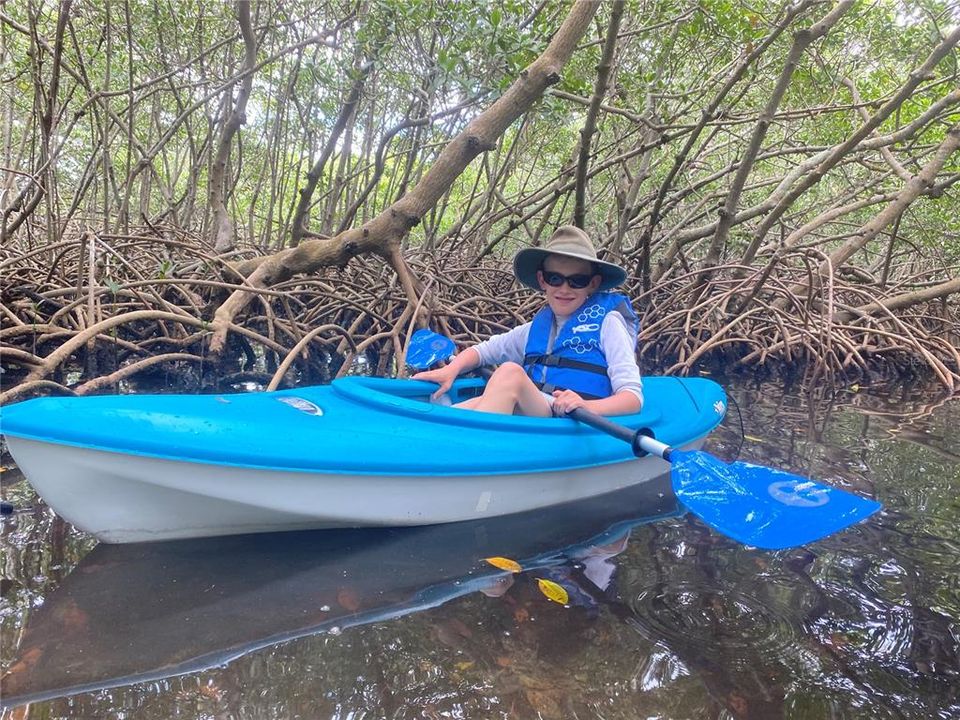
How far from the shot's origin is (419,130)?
520 centimetres

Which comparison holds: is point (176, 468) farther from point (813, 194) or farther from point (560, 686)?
point (813, 194)

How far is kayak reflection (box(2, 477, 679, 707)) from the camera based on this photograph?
1.25m

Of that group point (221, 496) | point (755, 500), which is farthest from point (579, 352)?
point (221, 496)

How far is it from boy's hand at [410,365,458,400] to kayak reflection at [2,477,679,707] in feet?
1.90

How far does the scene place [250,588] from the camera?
1536 mm

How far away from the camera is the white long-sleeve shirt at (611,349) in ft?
7.66

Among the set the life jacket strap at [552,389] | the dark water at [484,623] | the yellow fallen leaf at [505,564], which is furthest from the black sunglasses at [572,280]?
the yellow fallen leaf at [505,564]

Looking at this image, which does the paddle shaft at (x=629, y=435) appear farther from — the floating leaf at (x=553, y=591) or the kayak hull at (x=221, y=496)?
the floating leaf at (x=553, y=591)

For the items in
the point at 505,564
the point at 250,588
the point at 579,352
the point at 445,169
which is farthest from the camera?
the point at 445,169

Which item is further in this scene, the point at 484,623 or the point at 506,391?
the point at 506,391

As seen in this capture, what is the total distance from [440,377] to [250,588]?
3.46ft

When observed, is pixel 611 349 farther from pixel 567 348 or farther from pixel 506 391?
pixel 506 391

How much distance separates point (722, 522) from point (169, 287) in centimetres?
347

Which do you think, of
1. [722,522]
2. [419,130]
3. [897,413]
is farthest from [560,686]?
[419,130]
